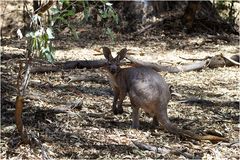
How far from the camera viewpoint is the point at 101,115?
17.1ft

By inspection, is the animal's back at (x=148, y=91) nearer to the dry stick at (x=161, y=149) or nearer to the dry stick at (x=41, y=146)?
the dry stick at (x=161, y=149)

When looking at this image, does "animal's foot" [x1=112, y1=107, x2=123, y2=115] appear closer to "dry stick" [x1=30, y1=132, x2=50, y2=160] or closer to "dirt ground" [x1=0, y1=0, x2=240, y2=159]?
"dirt ground" [x1=0, y1=0, x2=240, y2=159]

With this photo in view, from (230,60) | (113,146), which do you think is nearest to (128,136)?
(113,146)

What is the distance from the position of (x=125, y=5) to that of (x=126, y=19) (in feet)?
1.13

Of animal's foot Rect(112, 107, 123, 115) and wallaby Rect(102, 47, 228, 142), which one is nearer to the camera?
wallaby Rect(102, 47, 228, 142)

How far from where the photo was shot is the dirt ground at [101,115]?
13.7 feet

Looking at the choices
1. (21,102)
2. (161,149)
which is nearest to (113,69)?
(161,149)

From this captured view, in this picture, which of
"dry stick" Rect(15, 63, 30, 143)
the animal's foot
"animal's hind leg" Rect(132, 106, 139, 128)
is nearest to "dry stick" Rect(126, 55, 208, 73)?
the animal's foot

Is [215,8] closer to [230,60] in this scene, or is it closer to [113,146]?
[230,60]

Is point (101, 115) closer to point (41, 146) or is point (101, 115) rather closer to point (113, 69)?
point (113, 69)

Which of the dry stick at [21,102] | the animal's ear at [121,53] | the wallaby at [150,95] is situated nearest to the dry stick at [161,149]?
the wallaby at [150,95]

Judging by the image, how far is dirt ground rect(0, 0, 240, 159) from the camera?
165 inches

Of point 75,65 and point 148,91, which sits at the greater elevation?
point 148,91

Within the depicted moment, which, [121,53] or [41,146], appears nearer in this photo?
[41,146]
